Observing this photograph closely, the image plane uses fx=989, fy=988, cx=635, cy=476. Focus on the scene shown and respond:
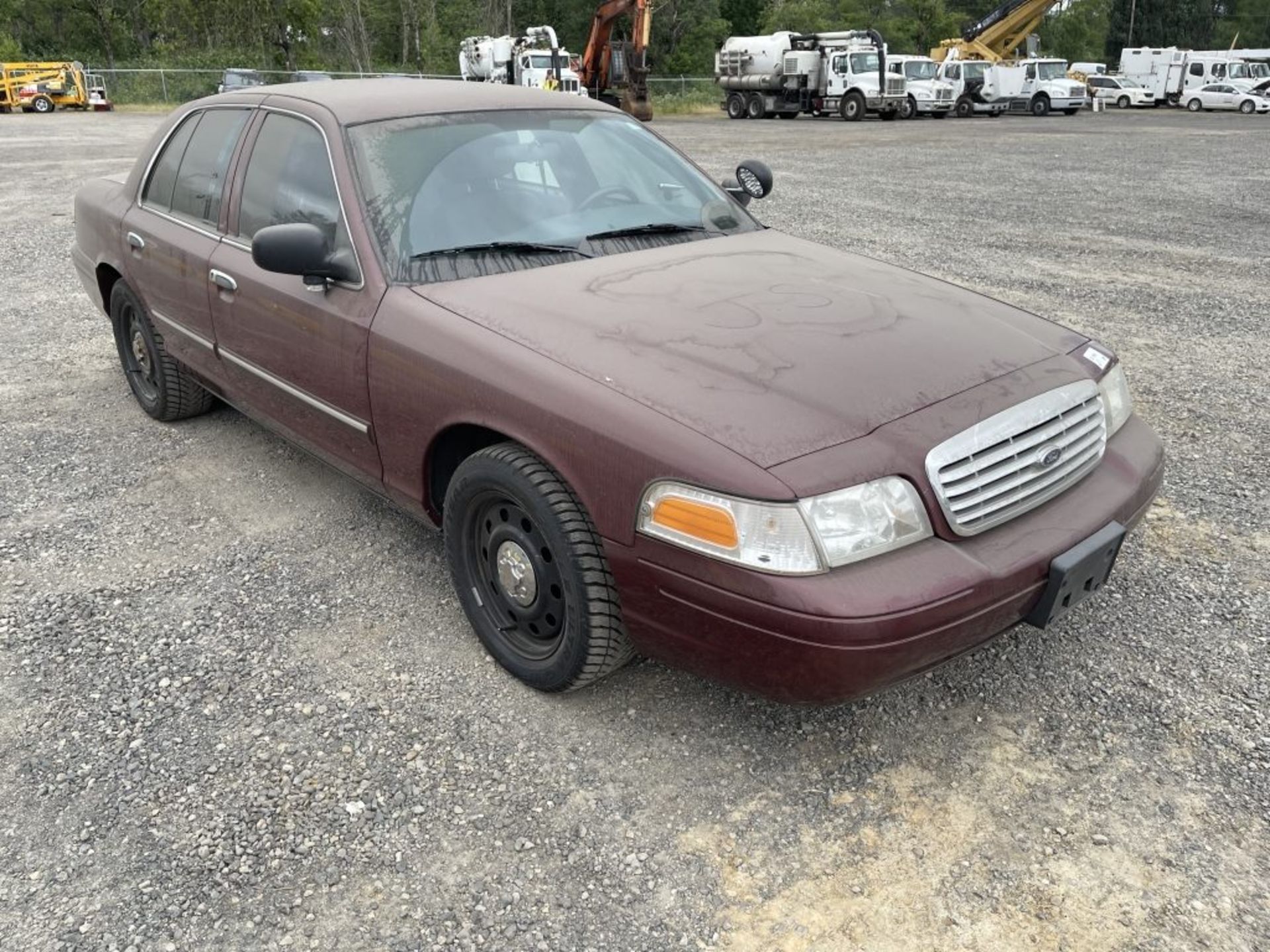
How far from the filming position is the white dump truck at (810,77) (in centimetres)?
3083

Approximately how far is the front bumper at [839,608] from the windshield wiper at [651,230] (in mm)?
1369

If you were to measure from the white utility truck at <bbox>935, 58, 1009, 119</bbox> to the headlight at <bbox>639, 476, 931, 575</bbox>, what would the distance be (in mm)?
36141

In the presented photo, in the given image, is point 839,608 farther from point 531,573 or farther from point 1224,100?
point 1224,100

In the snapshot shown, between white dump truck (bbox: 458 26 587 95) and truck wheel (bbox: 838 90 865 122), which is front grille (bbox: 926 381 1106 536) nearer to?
white dump truck (bbox: 458 26 587 95)

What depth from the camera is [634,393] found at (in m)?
2.45

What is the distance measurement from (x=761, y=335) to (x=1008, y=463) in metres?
0.74

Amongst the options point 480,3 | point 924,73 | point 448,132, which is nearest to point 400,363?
point 448,132

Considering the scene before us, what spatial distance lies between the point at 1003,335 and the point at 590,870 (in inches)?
73.8

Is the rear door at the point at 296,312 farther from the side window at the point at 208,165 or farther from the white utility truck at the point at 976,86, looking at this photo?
the white utility truck at the point at 976,86

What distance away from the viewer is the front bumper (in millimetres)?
2191

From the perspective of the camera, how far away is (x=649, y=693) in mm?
2922

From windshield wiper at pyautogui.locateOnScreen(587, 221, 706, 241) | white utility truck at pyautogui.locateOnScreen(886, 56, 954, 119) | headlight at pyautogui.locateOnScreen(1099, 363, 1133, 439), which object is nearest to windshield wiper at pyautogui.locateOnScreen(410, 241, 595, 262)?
windshield wiper at pyautogui.locateOnScreen(587, 221, 706, 241)

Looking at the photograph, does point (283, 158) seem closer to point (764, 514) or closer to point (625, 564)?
point (625, 564)

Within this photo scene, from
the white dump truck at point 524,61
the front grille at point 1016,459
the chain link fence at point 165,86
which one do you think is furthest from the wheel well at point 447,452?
the chain link fence at point 165,86
